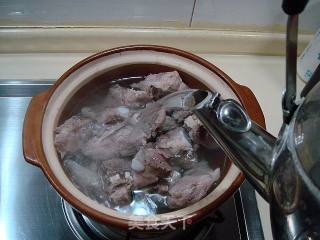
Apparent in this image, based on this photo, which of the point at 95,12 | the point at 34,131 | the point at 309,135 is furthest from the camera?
the point at 95,12

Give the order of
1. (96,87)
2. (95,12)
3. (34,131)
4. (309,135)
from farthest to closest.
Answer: (95,12)
(96,87)
(34,131)
(309,135)

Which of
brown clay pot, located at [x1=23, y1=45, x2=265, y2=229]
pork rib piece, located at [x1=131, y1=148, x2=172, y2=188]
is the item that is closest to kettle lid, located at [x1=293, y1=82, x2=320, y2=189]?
brown clay pot, located at [x1=23, y1=45, x2=265, y2=229]

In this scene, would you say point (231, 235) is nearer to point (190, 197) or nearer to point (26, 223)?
point (190, 197)

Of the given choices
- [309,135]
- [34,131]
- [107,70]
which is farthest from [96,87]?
[309,135]

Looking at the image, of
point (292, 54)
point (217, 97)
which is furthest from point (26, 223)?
point (292, 54)

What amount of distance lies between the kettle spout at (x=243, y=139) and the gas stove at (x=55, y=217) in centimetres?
19

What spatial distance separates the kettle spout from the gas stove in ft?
0.61

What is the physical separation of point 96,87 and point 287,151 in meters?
0.36

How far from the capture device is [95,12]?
0.87 meters

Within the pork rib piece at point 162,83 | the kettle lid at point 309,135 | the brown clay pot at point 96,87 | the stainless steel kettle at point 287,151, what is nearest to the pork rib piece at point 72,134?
the brown clay pot at point 96,87

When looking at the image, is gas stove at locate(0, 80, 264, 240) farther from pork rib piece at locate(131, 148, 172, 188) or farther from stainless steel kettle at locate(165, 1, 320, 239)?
stainless steel kettle at locate(165, 1, 320, 239)

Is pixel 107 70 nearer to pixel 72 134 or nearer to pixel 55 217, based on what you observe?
pixel 72 134

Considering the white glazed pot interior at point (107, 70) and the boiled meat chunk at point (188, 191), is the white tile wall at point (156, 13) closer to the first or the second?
the white glazed pot interior at point (107, 70)

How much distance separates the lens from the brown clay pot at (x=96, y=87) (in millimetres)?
537
